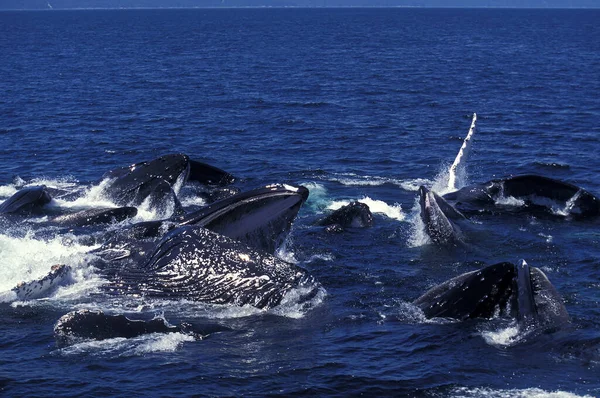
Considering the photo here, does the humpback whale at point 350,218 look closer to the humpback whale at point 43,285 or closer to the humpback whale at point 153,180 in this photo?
the humpback whale at point 153,180

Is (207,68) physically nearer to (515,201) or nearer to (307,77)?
(307,77)

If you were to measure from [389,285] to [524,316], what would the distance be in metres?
5.64

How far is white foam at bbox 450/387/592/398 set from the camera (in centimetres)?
1773

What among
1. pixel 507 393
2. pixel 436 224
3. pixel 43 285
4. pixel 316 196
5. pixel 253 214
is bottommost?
pixel 316 196

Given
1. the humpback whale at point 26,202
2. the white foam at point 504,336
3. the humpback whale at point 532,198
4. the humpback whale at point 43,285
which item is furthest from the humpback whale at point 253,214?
the humpback whale at point 26,202

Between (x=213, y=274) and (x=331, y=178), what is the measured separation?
19.9 m

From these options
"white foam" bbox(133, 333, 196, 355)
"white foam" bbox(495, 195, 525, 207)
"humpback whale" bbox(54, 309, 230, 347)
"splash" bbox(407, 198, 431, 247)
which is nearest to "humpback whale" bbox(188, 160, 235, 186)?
"splash" bbox(407, 198, 431, 247)

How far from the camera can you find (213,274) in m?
Answer: 21.8

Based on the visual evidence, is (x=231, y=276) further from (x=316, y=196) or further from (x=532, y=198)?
(x=316, y=196)

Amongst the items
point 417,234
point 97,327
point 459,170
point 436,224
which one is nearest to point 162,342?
point 97,327

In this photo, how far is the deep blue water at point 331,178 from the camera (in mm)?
19141

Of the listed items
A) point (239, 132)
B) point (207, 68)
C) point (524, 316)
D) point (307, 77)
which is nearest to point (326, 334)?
point (524, 316)

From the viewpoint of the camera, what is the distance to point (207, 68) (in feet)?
313

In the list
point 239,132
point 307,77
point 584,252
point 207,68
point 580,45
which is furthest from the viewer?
point 580,45
